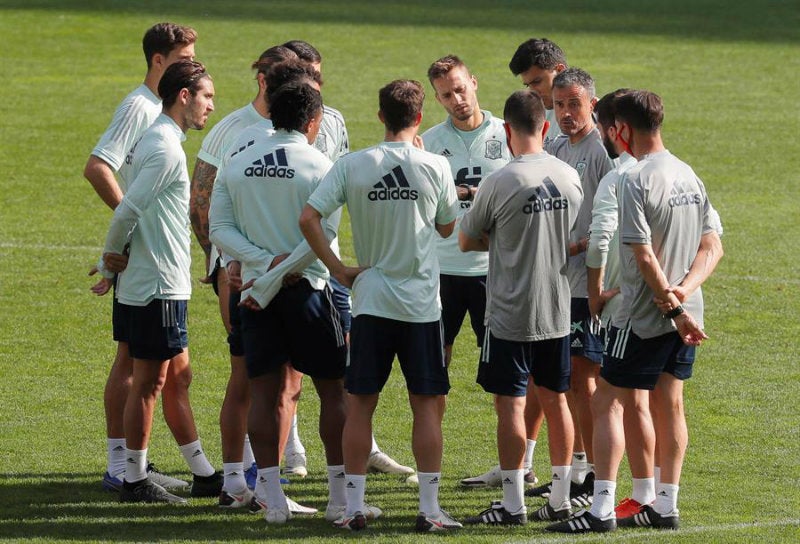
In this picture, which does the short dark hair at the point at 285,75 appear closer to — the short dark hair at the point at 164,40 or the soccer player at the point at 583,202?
the short dark hair at the point at 164,40

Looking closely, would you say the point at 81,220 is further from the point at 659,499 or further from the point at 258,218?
the point at 659,499

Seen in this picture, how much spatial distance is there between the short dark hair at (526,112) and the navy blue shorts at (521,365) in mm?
980

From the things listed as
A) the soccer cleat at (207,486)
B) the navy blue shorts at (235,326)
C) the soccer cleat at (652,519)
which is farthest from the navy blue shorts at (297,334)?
the soccer cleat at (652,519)

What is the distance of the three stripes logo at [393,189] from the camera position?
6.28 m

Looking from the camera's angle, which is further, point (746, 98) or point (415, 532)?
point (746, 98)

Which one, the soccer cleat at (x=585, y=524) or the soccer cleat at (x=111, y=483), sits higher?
the soccer cleat at (x=111, y=483)

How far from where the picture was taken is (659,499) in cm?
652

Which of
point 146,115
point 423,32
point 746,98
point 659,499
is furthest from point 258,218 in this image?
point 423,32

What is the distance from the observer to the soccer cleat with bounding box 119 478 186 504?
23.0 feet

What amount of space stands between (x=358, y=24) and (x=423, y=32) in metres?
1.46

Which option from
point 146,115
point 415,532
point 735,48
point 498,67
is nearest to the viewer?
point 415,532

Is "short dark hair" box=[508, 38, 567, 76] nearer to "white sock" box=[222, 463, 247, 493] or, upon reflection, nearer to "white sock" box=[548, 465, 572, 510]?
"white sock" box=[548, 465, 572, 510]

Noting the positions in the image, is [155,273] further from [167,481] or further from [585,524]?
[585,524]

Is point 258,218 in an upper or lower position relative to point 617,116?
lower
